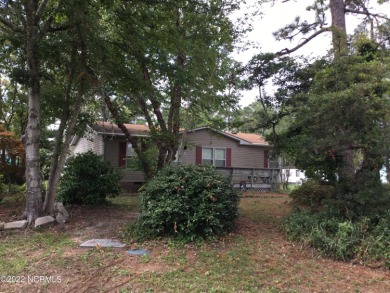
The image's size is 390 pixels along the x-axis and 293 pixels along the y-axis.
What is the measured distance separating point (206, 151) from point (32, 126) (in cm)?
1112

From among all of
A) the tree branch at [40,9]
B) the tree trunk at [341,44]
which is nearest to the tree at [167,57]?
the tree branch at [40,9]

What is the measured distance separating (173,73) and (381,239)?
18.7ft

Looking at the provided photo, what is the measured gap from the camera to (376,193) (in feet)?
18.6

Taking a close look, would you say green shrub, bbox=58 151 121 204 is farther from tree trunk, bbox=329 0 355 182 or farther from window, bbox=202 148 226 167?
window, bbox=202 148 226 167

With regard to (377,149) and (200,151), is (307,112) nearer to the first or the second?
(377,149)

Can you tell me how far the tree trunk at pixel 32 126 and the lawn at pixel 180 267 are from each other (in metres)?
0.85

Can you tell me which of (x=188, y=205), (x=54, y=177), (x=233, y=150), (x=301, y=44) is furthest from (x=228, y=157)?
(x=188, y=205)

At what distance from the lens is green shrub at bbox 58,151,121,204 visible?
879 centimetres

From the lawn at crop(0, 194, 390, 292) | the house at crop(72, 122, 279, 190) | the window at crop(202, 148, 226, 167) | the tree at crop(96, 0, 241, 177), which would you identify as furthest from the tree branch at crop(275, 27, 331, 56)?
the window at crop(202, 148, 226, 167)

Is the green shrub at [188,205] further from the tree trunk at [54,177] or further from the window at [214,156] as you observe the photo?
the window at [214,156]

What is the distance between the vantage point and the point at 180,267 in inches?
179

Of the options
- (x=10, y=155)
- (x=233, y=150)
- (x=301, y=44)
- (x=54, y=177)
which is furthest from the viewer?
(x=233, y=150)

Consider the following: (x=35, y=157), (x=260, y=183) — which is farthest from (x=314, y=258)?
(x=260, y=183)

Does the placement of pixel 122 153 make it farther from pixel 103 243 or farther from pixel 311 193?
pixel 103 243
